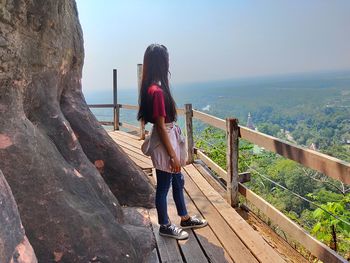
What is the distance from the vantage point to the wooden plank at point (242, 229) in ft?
11.3

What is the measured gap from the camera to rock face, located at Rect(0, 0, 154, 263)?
8.61 ft

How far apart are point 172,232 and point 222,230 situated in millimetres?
571

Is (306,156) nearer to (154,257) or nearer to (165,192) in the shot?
(165,192)

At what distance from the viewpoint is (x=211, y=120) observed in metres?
5.87

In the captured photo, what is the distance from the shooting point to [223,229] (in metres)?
4.04

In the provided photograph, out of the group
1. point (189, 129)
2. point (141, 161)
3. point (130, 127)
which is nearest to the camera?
point (189, 129)

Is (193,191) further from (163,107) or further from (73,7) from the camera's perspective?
(73,7)

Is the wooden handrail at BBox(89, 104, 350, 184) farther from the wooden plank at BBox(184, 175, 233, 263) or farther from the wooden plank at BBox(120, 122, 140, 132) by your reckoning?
the wooden plank at BBox(120, 122, 140, 132)

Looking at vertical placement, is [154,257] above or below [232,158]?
below

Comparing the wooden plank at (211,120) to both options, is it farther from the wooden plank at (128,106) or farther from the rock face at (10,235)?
the wooden plank at (128,106)

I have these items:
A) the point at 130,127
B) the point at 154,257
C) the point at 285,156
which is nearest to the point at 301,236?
the point at 285,156

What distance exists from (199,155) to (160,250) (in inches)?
142

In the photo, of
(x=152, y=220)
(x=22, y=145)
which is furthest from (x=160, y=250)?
(x=22, y=145)

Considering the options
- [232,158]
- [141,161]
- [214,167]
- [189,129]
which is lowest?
[141,161]
